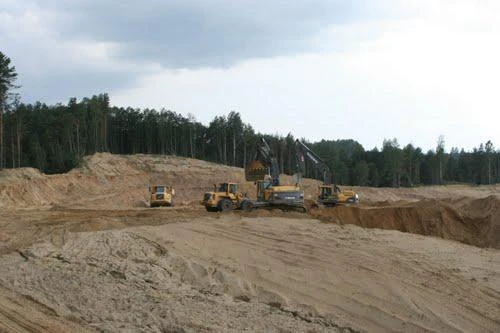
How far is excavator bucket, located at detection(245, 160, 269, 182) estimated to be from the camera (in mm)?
27016

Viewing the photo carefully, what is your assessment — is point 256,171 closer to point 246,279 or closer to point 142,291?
point 246,279

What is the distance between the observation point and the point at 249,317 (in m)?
8.02

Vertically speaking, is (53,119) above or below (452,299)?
above

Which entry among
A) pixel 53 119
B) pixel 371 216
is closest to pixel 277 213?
pixel 371 216

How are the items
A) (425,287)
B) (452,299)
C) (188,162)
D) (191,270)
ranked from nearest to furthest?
(452,299) → (425,287) → (191,270) → (188,162)

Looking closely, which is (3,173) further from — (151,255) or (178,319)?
(178,319)

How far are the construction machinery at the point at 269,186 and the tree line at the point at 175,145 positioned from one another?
105ft

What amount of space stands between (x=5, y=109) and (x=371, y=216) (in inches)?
1795

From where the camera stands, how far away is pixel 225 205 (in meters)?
27.8

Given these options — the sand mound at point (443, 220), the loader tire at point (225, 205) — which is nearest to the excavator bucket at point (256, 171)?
the loader tire at point (225, 205)

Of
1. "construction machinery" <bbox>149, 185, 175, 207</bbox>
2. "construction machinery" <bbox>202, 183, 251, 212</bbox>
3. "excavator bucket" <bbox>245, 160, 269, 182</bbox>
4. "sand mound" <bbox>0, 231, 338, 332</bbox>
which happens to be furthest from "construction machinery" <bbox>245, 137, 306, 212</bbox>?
"sand mound" <bbox>0, 231, 338, 332</bbox>

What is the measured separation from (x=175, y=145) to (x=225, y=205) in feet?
191

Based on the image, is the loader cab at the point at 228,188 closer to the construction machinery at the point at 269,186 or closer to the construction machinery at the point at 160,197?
the construction machinery at the point at 269,186

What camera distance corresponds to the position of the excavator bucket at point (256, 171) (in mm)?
27016
